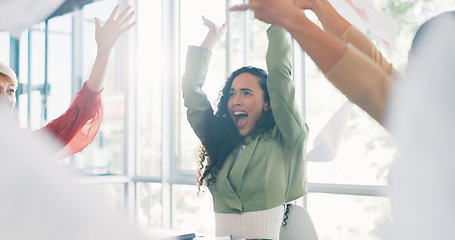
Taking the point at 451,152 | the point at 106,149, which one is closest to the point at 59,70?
the point at 106,149

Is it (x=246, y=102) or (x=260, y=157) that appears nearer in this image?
(x=260, y=157)

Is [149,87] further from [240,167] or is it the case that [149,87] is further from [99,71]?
[99,71]

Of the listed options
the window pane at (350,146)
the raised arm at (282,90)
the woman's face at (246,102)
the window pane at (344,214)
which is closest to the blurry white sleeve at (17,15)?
the raised arm at (282,90)

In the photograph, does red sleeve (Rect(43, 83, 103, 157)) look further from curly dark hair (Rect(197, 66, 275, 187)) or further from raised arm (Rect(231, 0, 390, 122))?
raised arm (Rect(231, 0, 390, 122))

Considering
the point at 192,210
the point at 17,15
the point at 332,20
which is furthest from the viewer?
the point at 192,210

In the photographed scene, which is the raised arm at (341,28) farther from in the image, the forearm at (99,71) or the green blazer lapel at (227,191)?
the green blazer lapel at (227,191)

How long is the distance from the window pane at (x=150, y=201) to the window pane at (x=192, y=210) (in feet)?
0.60

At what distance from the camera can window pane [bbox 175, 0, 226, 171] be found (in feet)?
12.0

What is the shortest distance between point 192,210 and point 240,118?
89.2 inches

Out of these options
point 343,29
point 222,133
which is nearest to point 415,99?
point 343,29

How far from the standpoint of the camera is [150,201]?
13.9 ft

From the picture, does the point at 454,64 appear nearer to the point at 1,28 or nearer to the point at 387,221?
the point at 387,221

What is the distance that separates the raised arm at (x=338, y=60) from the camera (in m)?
0.41

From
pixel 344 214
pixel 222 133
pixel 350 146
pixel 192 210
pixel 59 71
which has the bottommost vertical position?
pixel 192 210
